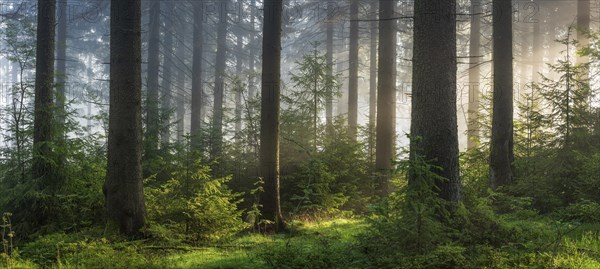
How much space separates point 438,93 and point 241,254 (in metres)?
4.04

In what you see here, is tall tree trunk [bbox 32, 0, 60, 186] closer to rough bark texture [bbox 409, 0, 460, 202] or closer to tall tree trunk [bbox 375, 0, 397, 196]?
rough bark texture [bbox 409, 0, 460, 202]

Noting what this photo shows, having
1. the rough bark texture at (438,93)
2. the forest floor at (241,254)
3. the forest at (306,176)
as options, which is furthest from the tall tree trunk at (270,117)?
the rough bark texture at (438,93)

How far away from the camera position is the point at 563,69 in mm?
9789

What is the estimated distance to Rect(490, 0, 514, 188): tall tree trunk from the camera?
11555 mm

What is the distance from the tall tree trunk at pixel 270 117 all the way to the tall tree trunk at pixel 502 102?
628 centimetres

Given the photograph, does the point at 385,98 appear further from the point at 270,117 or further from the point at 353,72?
the point at 353,72

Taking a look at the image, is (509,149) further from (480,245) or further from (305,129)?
(480,245)

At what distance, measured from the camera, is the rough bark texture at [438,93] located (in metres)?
6.22

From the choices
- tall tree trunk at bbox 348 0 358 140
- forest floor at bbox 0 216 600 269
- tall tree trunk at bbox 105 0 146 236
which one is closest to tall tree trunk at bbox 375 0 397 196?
tall tree trunk at bbox 348 0 358 140

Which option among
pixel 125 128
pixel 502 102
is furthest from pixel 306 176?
pixel 502 102

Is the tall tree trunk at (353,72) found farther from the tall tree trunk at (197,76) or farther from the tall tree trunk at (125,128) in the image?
the tall tree trunk at (125,128)

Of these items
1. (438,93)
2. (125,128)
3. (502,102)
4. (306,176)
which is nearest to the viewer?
(438,93)

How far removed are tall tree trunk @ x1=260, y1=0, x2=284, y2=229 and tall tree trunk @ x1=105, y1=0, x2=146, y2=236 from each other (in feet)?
9.54

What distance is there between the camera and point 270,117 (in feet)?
32.3
